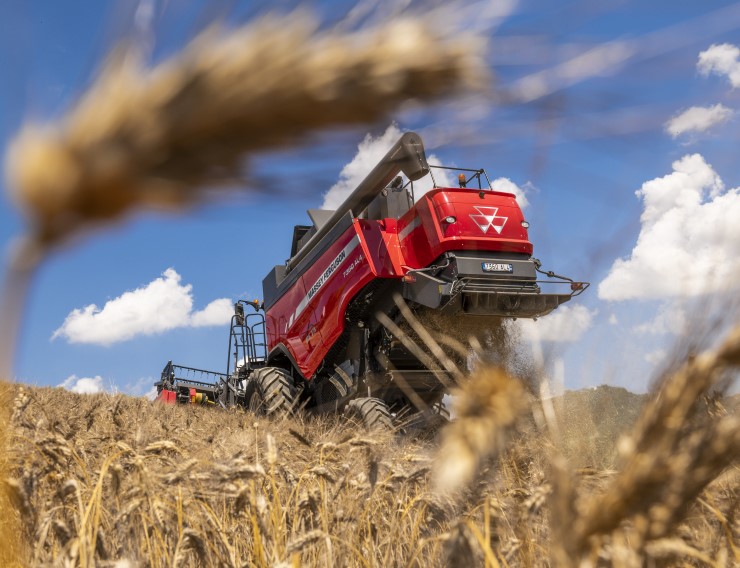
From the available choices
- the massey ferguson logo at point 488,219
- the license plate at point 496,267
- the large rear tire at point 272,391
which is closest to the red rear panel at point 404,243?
the massey ferguson logo at point 488,219

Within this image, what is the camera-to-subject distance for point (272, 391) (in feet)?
29.9

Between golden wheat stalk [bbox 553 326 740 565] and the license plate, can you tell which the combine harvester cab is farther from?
golden wheat stalk [bbox 553 326 740 565]

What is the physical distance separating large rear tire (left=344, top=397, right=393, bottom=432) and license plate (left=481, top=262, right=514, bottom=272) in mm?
1937

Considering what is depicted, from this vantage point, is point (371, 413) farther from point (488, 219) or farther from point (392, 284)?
point (488, 219)


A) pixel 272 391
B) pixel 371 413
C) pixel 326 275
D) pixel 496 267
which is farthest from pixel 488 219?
pixel 272 391

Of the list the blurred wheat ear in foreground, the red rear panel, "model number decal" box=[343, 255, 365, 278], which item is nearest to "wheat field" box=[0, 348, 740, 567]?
the blurred wheat ear in foreground

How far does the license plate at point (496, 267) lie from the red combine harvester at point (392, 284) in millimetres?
12

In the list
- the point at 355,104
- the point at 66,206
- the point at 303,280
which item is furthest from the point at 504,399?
the point at 303,280

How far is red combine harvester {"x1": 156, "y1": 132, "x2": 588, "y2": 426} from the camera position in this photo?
23.0 ft

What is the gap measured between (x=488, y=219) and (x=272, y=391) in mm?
3917

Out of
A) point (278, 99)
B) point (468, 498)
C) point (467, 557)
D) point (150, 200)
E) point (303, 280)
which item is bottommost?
point (467, 557)

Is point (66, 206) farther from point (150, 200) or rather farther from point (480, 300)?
point (480, 300)

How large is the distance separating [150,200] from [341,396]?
751cm

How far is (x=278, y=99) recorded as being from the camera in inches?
36.4
